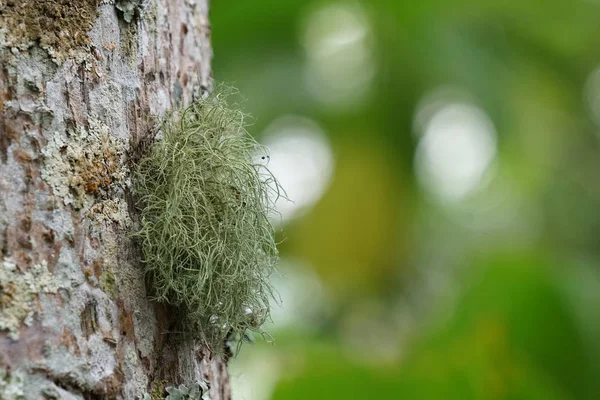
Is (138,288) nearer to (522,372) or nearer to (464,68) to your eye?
(522,372)

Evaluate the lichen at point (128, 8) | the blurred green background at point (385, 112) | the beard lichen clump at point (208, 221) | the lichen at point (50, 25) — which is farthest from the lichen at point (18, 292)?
the blurred green background at point (385, 112)

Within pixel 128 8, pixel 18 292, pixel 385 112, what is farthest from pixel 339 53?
pixel 18 292

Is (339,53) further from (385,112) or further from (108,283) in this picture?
(108,283)

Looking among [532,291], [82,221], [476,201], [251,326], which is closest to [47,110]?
[82,221]

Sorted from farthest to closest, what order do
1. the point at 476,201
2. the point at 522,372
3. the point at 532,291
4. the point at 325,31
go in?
the point at 476,201, the point at 325,31, the point at 532,291, the point at 522,372

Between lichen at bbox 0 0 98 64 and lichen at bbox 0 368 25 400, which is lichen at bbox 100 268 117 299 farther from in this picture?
lichen at bbox 0 0 98 64

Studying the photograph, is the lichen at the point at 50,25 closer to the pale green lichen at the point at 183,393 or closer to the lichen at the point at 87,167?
the lichen at the point at 87,167

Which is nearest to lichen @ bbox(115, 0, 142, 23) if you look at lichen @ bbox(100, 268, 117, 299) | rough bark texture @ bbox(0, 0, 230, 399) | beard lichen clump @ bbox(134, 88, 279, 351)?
rough bark texture @ bbox(0, 0, 230, 399)
